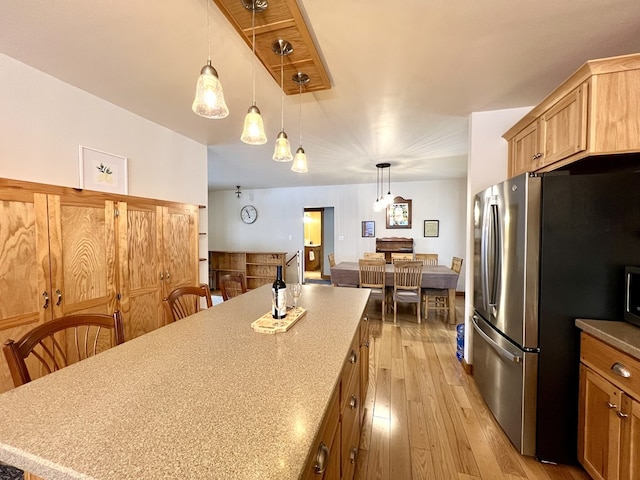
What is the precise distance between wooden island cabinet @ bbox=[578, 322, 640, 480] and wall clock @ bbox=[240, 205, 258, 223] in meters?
6.62

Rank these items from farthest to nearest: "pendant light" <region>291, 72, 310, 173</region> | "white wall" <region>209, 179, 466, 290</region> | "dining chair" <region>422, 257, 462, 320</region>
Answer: "white wall" <region>209, 179, 466, 290</region> < "dining chair" <region>422, 257, 462, 320</region> < "pendant light" <region>291, 72, 310, 173</region>

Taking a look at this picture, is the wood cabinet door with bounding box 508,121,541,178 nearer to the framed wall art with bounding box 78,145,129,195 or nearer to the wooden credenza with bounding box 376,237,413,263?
the framed wall art with bounding box 78,145,129,195

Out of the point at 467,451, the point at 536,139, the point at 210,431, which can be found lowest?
the point at 467,451

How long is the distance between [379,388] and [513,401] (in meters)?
1.02

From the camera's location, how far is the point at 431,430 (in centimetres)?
191

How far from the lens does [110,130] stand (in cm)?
246

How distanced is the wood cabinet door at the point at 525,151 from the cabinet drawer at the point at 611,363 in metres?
1.23

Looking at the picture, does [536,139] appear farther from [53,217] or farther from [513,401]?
[53,217]

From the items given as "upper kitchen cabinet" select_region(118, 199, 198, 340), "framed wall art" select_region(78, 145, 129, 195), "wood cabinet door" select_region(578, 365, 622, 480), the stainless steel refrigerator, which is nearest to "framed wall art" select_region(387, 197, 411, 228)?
the stainless steel refrigerator

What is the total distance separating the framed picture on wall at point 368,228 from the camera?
20.7ft

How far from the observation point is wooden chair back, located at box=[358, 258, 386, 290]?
4.08 m

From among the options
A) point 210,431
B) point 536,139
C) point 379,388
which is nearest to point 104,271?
point 210,431

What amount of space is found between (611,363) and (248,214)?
6.90m

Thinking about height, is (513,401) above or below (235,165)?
below
